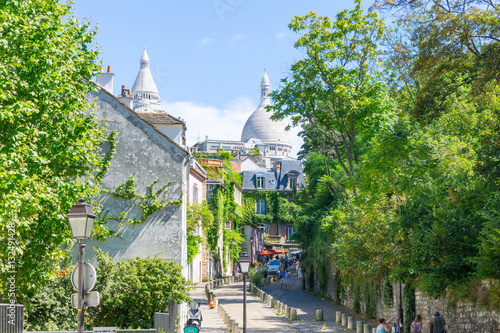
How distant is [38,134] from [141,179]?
912 centimetres

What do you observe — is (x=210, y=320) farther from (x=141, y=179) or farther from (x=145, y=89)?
(x=145, y=89)

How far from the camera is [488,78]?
57.8 ft

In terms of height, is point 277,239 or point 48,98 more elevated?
point 48,98

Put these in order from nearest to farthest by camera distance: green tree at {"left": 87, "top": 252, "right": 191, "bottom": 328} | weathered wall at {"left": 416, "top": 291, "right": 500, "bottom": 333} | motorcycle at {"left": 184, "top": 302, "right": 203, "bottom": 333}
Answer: weathered wall at {"left": 416, "top": 291, "right": 500, "bottom": 333}, motorcycle at {"left": 184, "top": 302, "right": 203, "bottom": 333}, green tree at {"left": 87, "top": 252, "right": 191, "bottom": 328}

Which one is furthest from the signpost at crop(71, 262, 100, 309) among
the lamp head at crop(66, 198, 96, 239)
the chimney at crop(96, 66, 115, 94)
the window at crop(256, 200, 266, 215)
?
the window at crop(256, 200, 266, 215)

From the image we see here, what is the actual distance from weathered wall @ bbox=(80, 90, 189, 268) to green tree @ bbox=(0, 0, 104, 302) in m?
6.41

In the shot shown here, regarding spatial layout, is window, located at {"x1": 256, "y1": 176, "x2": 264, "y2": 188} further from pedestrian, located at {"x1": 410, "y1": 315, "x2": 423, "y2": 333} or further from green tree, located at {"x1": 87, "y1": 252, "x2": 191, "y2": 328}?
pedestrian, located at {"x1": 410, "y1": 315, "x2": 423, "y2": 333}

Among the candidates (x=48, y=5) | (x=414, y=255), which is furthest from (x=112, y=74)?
(x=414, y=255)

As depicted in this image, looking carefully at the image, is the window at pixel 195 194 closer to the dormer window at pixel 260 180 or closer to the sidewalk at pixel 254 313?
the sidewalk at pixel 254 313

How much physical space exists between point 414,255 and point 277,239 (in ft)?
213

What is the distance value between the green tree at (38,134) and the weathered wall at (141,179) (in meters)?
6.41

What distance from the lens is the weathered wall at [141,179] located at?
2442cm

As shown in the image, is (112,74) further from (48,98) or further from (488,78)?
(488,78)

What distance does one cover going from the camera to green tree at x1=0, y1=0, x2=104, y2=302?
1456 cm
